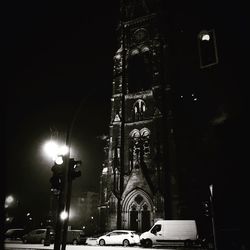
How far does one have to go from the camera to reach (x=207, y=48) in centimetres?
601

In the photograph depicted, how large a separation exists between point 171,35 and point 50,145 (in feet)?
106

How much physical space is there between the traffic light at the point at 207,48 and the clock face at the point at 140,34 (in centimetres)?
3448

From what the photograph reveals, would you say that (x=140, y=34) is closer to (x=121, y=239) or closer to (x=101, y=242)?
(x=121, y=239)

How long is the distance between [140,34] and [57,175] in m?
33.6

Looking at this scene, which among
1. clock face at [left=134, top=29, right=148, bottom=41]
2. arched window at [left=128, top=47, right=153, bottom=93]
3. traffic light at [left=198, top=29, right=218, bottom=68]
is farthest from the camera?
clock face at [left=134, top=29, right=148, bottom=41]

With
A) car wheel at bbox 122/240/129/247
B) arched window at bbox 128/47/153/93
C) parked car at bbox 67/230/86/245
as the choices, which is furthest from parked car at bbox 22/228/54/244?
arched window at bbox 128/47/153/93

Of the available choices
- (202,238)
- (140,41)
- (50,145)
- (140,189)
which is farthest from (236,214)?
(140,41)

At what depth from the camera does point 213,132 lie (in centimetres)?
1702

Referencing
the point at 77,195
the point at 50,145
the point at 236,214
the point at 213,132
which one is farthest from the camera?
the point at 77,195

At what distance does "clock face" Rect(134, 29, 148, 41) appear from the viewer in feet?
129

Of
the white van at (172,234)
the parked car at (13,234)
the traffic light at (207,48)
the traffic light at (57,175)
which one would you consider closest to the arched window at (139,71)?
the white van at (172,234)

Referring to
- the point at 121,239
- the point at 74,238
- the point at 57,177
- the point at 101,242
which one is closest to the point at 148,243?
the point at 121,239

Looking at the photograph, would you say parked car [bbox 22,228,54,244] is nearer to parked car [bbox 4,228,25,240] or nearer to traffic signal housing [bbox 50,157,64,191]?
parked car [bbox 4,228,25,240]

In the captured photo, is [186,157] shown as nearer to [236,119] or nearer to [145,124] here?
[145,124]
